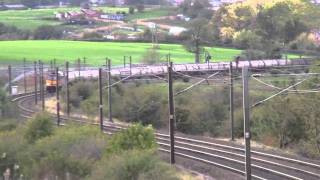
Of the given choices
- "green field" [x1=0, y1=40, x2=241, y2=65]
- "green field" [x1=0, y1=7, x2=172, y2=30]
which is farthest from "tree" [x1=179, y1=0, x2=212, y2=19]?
A: "green field" [x1=0, y1=40, x2=241, y2=65]

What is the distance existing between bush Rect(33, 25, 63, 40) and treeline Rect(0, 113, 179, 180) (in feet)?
399

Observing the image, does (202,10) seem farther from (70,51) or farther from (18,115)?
(18,115)

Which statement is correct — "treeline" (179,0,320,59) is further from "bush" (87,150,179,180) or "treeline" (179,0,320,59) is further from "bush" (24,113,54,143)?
"bush" (87,150,179,180)

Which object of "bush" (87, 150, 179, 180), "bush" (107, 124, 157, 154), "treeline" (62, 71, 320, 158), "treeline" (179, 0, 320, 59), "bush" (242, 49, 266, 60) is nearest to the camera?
"bush" (87, 150, 179, 180)

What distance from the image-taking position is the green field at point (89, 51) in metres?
106

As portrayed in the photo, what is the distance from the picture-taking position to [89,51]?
4643 inches

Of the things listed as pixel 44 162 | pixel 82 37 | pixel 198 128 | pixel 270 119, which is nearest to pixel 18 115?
pixel 198 128

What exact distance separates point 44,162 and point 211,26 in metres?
108

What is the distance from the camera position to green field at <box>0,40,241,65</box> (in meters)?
106

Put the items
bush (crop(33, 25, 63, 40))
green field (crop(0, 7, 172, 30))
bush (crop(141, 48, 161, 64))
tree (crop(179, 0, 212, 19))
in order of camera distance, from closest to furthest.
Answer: bush (crop(141, 48, 161, 64)) < bush (crop(33, 25, 63, 40)) < green field (crop(0, 7, 172, 30)) < tree (crop(179, 0, 212, 19))

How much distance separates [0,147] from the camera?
2831cm

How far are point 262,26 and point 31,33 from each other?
51688mm

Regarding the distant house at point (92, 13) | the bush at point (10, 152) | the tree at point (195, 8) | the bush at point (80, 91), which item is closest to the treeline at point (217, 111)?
the bush at point (80, 91)

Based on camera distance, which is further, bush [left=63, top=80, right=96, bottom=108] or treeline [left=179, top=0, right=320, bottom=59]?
treeline [left=179, top=0, right=320, bottom=59]
